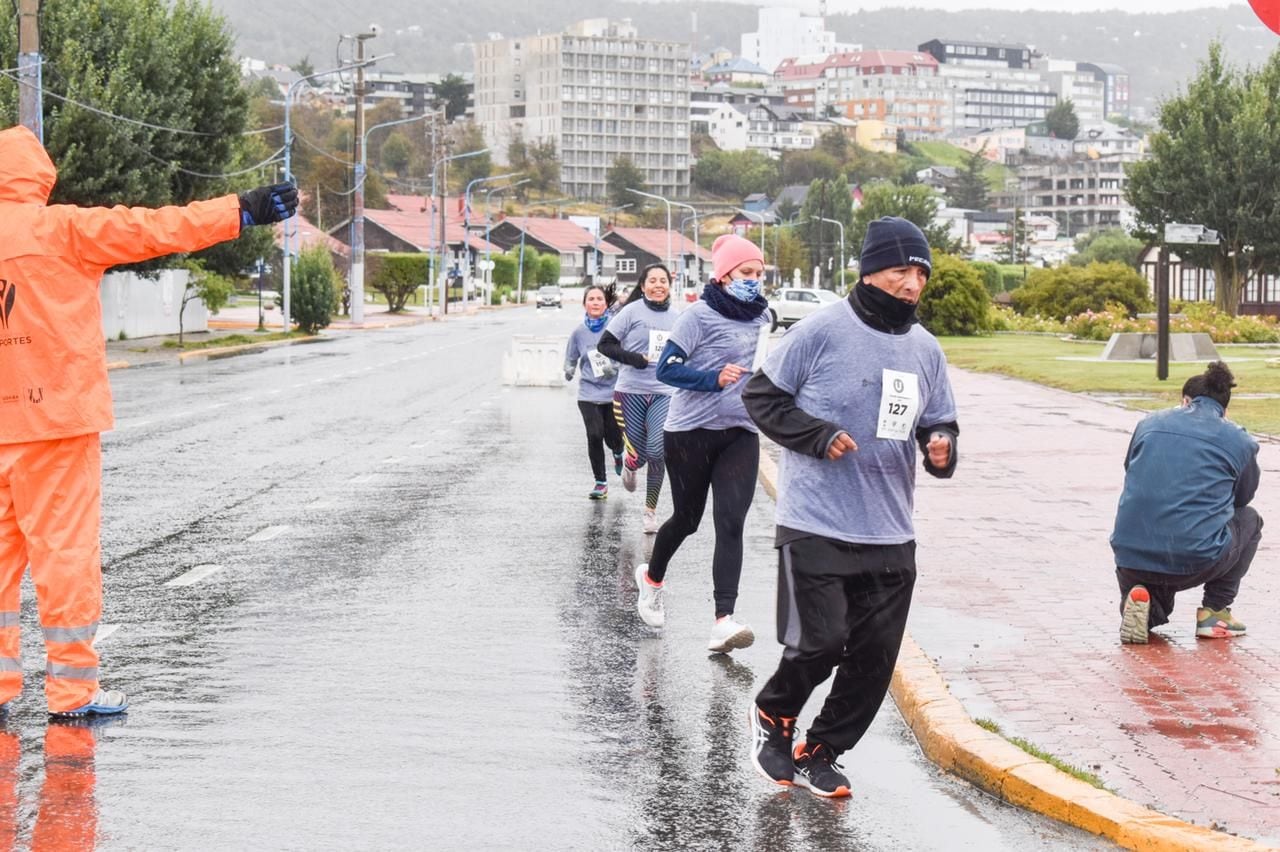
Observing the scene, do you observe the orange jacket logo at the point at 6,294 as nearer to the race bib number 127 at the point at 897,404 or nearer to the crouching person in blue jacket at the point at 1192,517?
the race bib number 127 at the point at 897,404

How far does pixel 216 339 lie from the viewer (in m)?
48.6

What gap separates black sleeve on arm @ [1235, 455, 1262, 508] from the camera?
8.76m

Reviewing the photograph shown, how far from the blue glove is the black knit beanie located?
2270 mm

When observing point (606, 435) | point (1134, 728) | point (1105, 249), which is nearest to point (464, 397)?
point (606, 435)

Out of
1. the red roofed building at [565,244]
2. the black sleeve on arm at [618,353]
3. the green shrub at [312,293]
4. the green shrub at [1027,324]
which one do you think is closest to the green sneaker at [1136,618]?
the black sleeve on arm at [618,353]

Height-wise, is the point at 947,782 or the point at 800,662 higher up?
the point at 800,662

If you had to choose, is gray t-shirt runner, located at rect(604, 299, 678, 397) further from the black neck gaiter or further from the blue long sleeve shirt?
the black neck gaiter

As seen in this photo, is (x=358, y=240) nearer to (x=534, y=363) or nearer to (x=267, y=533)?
(x=534, y=363)

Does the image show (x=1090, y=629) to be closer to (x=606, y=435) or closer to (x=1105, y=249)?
(x=606, y=435)

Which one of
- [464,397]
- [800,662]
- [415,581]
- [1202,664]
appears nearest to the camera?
[800,662]

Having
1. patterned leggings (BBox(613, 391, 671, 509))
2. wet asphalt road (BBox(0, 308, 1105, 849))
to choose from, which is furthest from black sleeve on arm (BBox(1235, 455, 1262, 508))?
patterned leggings (BBox(613, 391, 671, 509))

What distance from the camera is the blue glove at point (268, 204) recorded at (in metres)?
7.06

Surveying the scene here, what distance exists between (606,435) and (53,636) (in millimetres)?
8287

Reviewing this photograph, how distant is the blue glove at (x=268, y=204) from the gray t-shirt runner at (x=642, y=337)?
4.59 m
